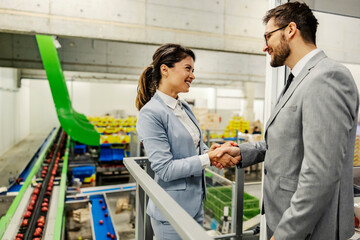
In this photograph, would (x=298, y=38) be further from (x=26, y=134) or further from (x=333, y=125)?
(x=26, y=134)

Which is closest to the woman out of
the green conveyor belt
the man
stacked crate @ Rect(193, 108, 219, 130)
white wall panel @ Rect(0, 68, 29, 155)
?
the man

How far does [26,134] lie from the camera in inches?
603

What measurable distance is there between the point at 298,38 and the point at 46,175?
4.39 meters

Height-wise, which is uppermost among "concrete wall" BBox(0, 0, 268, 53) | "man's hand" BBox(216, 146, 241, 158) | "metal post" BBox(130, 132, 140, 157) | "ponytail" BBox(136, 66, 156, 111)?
"concrete wall" BBox(0, 0, 268, 53)

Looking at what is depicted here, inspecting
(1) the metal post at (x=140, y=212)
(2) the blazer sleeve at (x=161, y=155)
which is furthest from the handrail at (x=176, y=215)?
(1) the metal post at (x=140, y=212)

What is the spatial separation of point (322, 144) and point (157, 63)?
3.54 feet

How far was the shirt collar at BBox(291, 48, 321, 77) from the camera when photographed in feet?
3.73

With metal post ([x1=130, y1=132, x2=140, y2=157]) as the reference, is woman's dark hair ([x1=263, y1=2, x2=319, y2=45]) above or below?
above

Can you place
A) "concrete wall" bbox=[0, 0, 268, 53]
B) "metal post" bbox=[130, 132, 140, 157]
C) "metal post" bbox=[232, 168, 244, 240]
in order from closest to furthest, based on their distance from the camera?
"metal post" bbox=[232, 168, 244, 240], "concrete wall" bbox=[0, 0, 268, 53], "metal post" bbox=[130, 132, 140, 157]

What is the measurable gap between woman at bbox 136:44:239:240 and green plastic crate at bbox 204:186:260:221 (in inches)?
106

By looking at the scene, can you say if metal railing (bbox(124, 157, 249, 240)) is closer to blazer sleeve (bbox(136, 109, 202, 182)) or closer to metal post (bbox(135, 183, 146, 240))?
metal post (bbox(135, 183, 146, 240))

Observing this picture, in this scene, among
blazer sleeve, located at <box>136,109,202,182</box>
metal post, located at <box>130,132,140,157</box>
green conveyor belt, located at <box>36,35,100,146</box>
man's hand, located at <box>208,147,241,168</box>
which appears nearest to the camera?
blazer sleeve, located at <box>136,109,202,182</box>

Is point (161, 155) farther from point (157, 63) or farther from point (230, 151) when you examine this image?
point (157, 63)

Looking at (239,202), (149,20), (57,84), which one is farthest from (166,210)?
(57,84)
